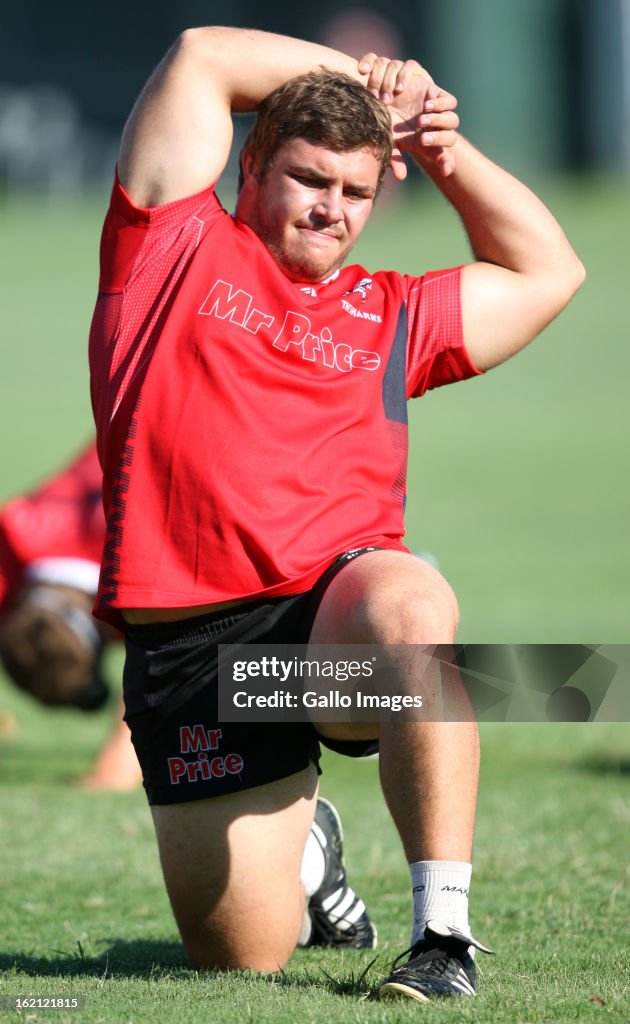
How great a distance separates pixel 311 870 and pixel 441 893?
104 cm

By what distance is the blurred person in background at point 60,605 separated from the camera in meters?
6.48

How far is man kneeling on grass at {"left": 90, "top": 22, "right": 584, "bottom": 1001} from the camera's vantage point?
3713 millimetres

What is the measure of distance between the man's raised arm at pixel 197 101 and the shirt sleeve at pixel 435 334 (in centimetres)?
63

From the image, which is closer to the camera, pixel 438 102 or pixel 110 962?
pixel 110 962

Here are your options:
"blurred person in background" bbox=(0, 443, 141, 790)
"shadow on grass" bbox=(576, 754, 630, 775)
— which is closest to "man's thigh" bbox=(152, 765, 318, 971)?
"blurred person in background" bbox=(0, 443, 141, 790)

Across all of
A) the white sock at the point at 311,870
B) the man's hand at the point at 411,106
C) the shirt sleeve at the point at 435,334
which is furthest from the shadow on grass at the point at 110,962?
the man's hand at the point at 411,106

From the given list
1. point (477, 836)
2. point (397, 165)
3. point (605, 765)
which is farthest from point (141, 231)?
point (605, 765)

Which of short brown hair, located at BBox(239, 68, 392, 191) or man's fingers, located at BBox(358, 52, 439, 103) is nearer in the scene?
short brown hair, located at BBox(239, 68, 392, 191)

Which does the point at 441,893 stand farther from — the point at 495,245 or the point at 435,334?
the point at 495,245

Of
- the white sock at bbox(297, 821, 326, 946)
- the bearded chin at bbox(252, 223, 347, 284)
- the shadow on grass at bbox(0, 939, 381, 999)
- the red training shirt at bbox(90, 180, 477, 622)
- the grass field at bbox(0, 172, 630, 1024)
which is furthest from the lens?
the white sock at bbox(297, 821, 326, 946)

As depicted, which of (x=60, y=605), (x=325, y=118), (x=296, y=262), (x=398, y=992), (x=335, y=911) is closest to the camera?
(x=398, y=992)

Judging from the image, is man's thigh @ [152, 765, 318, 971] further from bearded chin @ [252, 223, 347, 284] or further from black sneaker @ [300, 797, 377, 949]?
bearded chin @ [252, 223, 347, 284]

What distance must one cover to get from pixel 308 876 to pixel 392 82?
2171 millimetres

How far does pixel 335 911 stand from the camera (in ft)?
13.8
